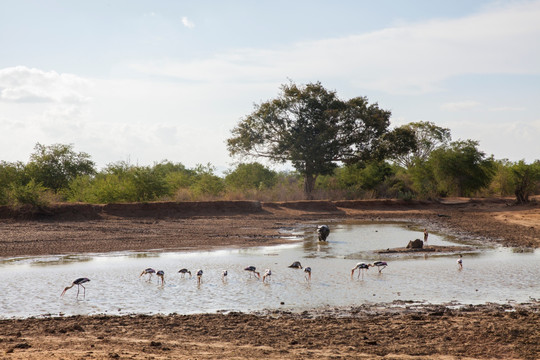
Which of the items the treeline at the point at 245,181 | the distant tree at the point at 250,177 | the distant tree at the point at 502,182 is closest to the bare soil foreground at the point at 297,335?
the treeline at the point at 245,181

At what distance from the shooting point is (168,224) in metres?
29.2

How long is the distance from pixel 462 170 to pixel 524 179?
29.8 ft

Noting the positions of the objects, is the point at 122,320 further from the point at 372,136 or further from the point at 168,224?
the point at 372,136

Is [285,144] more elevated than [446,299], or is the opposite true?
[285,144]

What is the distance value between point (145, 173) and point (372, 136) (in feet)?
66.5

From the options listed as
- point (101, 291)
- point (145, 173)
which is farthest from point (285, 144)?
point (101, 291)

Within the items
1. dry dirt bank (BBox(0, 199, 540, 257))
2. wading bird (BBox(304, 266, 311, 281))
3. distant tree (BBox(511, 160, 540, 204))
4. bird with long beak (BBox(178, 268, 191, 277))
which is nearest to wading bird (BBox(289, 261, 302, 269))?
wading bird (BBox(304, 266, 311, 281))

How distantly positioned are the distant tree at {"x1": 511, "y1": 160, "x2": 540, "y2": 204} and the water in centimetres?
2486

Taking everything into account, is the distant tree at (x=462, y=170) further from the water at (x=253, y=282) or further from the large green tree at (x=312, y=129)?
the water at (x=253, y=282)

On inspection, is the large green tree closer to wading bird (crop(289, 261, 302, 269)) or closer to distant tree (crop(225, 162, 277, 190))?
distant tree (crop(225, 162, 277, 190))

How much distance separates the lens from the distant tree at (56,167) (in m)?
43.6

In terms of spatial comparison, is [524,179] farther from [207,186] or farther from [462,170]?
[207,186]

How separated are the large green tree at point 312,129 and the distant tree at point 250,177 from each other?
4612 millimetres

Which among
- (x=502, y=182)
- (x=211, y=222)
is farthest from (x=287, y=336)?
(x=502, y=182)
